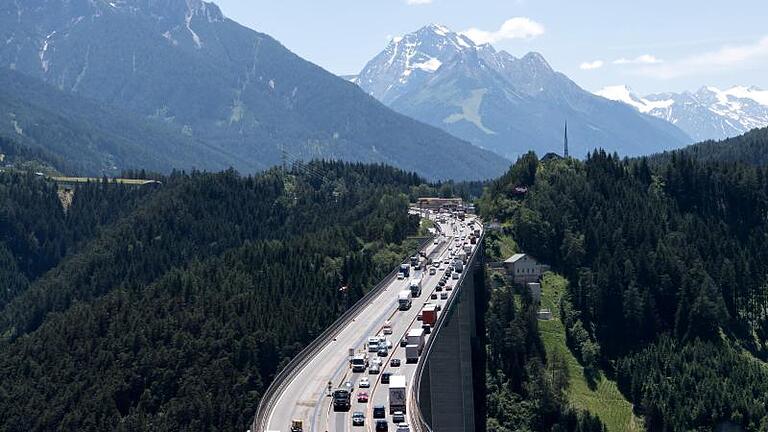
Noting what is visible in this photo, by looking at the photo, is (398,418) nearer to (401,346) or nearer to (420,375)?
(420,375)

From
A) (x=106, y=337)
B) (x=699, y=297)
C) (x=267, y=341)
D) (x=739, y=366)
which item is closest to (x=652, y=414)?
(x=739, y=366)

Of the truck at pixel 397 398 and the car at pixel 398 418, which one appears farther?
the truck at pixel 397 398

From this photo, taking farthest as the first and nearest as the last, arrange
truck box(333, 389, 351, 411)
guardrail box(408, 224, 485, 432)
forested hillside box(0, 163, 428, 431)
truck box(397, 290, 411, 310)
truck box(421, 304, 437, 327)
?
1. forested hillside box(0, 163, 428, 431)
2. truck box(397, 290, 411, 310)
3. truck box(421, 304, 437, 327)
4. truck box(333, 389, 351, 411)
5. guardrail box(408, 224, 485, 432)

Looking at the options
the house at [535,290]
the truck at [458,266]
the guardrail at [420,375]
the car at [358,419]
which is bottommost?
the house at [535,290]

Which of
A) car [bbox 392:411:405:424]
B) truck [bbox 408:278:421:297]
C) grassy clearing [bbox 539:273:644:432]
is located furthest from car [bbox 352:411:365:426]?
grassy clearing [bbox 539:273:644:432]

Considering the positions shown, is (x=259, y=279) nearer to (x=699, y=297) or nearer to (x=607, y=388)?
(x=607, y=388)

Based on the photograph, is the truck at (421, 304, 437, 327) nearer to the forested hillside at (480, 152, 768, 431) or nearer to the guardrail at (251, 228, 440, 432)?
the guardrail at (251, 228, 440, 432)

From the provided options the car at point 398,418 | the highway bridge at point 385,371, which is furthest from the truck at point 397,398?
the car at point 398,418

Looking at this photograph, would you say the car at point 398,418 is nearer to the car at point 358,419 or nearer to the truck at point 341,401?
the car at point 358,419

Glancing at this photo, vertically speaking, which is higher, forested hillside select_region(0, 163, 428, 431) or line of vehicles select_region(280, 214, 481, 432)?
line of vehicles select_region(280, 214, 481, 432)
